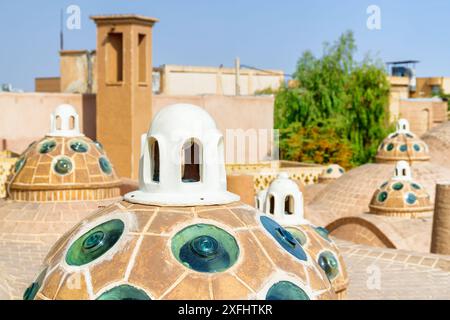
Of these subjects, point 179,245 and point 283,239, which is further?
point 283,239

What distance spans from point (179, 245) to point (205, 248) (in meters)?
0.12

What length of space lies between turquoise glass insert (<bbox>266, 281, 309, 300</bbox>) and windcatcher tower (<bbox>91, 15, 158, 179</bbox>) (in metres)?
11.9

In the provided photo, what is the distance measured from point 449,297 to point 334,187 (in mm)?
8258

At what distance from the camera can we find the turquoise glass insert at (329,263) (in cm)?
595

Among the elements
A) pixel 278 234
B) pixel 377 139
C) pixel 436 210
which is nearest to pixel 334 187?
pixel 436 210

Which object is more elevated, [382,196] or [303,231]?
[303,231]

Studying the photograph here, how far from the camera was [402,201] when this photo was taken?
12.6 meters

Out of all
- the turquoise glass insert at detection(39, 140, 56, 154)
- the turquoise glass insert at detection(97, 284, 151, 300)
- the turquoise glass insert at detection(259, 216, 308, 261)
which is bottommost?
the turquoise glass insert at detection(97, 284, 151, 300)

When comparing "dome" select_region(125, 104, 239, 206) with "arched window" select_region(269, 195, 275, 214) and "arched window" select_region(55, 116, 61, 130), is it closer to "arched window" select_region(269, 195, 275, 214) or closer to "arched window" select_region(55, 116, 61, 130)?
"arched window" select_region(269, 195, 275, 214)

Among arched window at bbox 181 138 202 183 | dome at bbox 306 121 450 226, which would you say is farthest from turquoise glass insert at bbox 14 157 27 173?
dome at bbox 306 121 450 226

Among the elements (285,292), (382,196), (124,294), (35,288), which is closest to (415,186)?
(382,196)

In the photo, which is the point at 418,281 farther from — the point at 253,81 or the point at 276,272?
the point at 253,81

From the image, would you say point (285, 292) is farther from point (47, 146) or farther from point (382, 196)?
point (382, 196)

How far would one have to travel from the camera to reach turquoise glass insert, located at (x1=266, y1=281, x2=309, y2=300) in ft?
11.5
